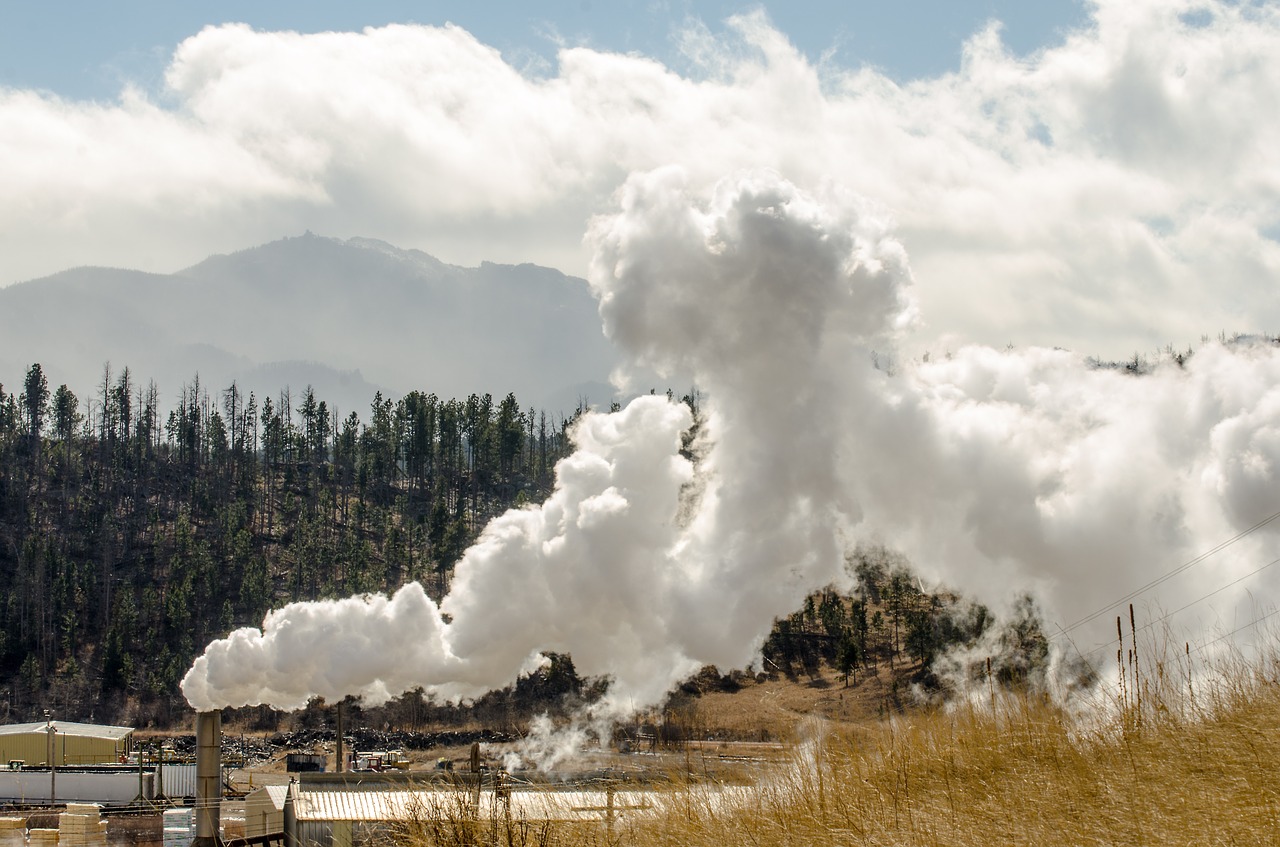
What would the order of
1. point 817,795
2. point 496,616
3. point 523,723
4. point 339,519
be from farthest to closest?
point 339,519, point 523,723, point 496,616, point 817,795

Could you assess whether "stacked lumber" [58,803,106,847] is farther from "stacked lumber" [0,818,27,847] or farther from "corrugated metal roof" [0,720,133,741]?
"corrugated metal roof" [0,720,133,741]

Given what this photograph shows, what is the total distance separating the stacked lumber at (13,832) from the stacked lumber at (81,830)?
5.34ft

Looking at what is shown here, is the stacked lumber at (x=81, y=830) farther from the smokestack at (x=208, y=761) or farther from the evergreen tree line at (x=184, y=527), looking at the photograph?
the evergreen tree line at (x=184, y=527)

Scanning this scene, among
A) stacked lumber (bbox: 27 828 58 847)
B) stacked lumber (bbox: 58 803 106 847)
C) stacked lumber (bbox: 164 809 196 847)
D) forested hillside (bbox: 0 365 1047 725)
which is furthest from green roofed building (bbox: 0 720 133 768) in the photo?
stacked lumber (bbox: 164 809 196 847)

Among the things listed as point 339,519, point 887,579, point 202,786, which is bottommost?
point 202,786

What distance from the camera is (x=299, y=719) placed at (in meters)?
114

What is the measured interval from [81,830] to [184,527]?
102303 millimetres

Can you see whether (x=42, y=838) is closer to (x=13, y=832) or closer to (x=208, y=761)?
(x=13, y=832)

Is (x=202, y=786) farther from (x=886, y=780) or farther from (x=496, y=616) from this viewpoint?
(x=886, y=780)

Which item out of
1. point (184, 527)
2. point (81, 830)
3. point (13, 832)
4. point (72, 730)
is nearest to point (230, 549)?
point (184, 527)

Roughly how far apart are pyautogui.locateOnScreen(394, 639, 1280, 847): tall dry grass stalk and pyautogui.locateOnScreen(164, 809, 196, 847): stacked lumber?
3777 centimetres

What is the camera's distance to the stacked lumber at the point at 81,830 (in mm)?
55875

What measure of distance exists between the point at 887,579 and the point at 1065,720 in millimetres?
95672

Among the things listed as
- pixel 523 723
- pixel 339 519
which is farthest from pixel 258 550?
pixel 523 723
